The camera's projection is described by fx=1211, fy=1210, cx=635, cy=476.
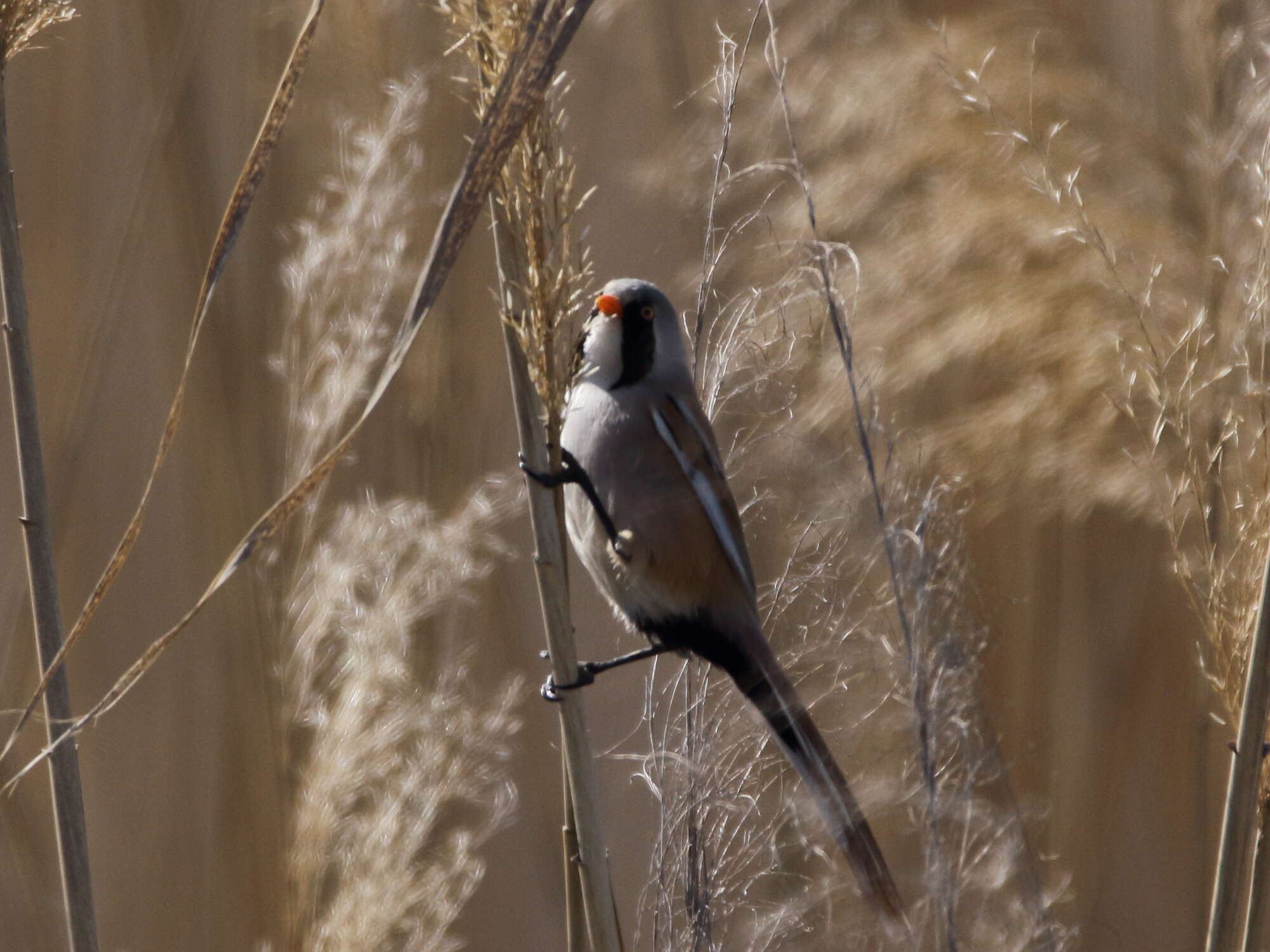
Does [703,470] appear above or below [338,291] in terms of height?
below

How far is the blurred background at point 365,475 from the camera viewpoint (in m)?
2.30

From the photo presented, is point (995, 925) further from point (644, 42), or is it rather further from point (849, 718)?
point (644, 42)

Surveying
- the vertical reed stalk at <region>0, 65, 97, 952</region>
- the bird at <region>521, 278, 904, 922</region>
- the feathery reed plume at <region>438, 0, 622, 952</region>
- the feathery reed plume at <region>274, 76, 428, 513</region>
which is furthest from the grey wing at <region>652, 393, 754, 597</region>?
the vertical reed stalk at <region>0, 65, 97, 952</region>

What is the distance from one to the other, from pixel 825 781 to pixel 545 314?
65cm

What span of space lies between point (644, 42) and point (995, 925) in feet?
6.04

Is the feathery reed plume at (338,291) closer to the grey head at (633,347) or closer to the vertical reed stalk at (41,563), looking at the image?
the grey head at (633,347)

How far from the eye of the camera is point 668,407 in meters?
1.67

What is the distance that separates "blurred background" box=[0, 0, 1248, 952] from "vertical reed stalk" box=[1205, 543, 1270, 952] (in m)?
1.20

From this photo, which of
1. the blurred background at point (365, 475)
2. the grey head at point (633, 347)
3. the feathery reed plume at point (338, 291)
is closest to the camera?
the feathery reed plume at point (338, 291)

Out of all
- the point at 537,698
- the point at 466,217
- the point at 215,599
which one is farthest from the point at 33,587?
the point at 537,698

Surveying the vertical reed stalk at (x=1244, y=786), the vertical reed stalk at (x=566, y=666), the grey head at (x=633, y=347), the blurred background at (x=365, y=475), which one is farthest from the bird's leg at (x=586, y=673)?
the blurred background at (x=365, y=475)

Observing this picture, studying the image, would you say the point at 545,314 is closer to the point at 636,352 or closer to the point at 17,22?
the point at 17,22

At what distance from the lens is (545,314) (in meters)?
0.86

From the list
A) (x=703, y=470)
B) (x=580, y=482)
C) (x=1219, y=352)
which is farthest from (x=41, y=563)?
(x=1219, y=352)
